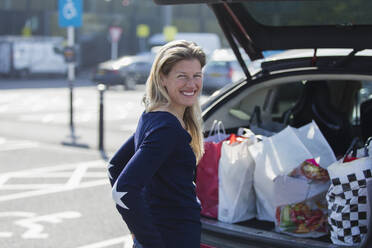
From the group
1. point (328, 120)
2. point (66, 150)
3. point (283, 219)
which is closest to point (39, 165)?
point (66, 150)

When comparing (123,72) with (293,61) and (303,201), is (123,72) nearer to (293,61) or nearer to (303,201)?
(293,61)

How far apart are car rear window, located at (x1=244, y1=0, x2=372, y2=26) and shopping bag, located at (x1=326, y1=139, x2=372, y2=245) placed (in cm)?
84

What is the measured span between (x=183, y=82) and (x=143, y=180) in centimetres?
43

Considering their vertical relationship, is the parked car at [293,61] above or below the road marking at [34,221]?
above

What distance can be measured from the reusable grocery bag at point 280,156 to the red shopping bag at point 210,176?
228 millimetres

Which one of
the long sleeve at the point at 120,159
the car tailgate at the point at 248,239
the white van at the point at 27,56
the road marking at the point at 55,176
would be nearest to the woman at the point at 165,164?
the long sleeve at the point at 120,159

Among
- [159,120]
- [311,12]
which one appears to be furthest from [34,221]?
[159,120]

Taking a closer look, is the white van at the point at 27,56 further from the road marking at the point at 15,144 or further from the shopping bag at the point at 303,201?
the shopping bag at the point at 303,201

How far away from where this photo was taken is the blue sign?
12.9 metres

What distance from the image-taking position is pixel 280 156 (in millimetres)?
4027

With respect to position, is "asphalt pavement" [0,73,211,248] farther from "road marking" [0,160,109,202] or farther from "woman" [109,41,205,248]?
"woman" [109,41,205,248]

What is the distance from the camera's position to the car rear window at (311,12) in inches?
148

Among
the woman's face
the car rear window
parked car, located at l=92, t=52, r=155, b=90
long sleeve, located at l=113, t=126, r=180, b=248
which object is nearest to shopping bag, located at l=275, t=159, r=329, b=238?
the car rear window

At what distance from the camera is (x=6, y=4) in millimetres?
42500
